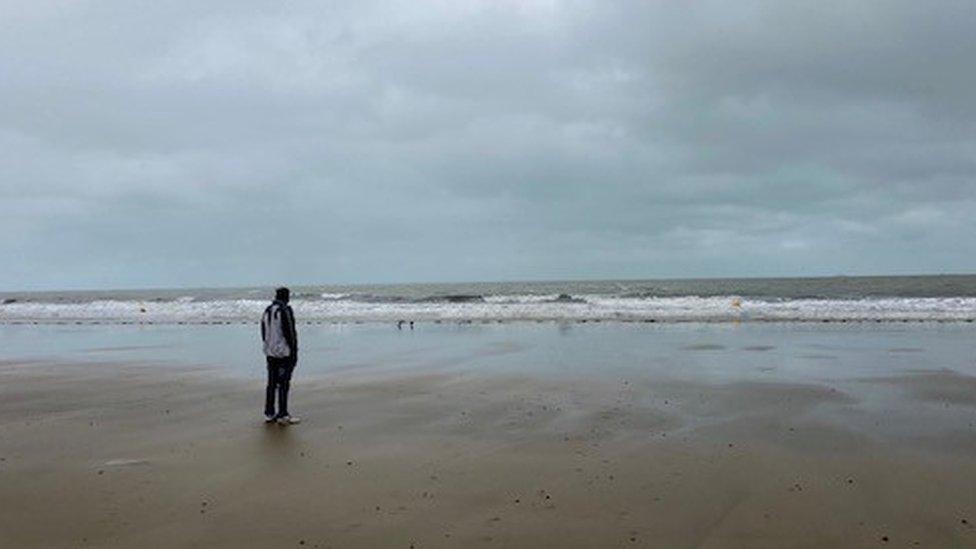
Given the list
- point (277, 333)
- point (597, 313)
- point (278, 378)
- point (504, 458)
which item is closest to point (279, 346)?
point (277, 333)

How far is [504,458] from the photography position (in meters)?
8.34

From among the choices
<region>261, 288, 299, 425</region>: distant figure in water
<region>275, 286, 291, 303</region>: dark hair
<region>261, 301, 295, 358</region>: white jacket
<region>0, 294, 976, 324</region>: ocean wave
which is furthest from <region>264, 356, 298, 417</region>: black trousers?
<region>0, 294, 976, 324</region>: ocean wave

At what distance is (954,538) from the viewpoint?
222 inches

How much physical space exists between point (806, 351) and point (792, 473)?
520 inches

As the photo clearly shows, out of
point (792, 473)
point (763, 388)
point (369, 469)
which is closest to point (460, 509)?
point (369, 469)

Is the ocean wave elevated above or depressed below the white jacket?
below

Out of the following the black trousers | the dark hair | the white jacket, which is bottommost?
the black trousers

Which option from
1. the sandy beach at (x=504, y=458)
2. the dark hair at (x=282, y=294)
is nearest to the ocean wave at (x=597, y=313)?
the sandy beach at (x=504, y=458)

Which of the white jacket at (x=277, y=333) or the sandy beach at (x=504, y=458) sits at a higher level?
the white jacket at (x=277, y=333)

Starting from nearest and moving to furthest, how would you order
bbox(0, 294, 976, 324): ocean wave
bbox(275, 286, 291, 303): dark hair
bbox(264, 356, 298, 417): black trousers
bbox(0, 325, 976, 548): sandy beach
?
1. bbox(0, 325, 976, 548): sandy beach
2. bbox(264, 356, 298, 417): black trousers
3. bbox(275, 286, 291, 303): dark hair
4. bbox(0, 294, 976, 324): ocean wave

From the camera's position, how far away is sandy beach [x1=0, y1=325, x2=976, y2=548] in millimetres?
5992

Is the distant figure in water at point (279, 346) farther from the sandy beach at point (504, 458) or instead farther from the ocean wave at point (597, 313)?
the ocean wave at point (597, 313)

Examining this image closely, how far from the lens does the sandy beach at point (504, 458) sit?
599cm

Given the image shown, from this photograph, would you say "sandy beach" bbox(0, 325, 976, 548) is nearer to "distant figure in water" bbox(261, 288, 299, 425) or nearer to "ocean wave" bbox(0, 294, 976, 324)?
"distant figure in water" bbox(261, 288, 299, 425)
